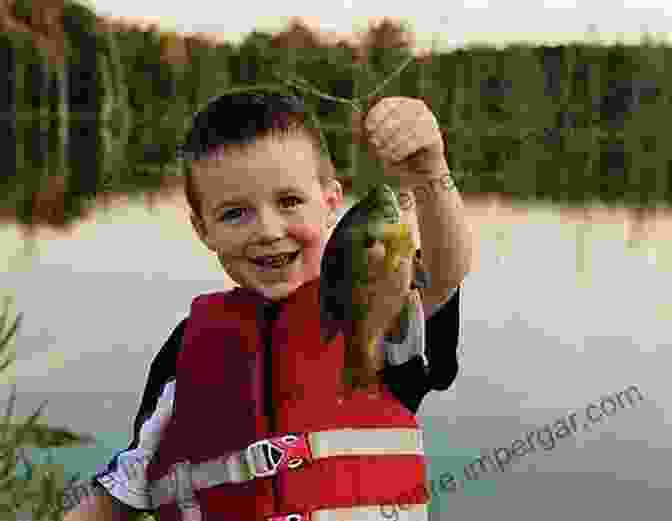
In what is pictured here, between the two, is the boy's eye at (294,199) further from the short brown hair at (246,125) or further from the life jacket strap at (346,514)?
the life jacket strap at (346,514)

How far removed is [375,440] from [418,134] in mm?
458

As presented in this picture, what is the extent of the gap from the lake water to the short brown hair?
3.41m

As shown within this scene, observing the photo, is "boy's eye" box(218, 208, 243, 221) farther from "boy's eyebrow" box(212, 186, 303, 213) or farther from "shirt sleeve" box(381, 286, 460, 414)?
"shirt sleeve" box(381, 286, 460, 414)

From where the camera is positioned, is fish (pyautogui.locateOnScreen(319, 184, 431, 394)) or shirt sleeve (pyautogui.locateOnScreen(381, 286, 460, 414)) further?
shirt sleeve (pyautogui.locateOnScreen(381, 286, 460, 414))

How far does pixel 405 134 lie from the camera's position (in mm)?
→ 1672

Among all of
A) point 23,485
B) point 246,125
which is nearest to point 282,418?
point 246,125

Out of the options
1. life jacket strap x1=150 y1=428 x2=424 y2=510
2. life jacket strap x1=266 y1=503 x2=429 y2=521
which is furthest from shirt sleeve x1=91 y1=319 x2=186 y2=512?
life jacket strap x1=266 y1=503 x2=429 y2=521

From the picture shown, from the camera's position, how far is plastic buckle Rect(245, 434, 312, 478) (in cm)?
173

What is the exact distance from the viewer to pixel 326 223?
1.82 m

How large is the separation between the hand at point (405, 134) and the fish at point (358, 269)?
0.19 ft

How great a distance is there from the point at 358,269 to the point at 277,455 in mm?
305

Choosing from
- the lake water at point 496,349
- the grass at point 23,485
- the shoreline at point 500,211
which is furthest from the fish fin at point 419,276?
the shoreline at point 500,211

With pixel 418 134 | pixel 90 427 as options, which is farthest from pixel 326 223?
pixel 90 427

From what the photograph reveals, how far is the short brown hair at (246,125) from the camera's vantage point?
5.80ft
